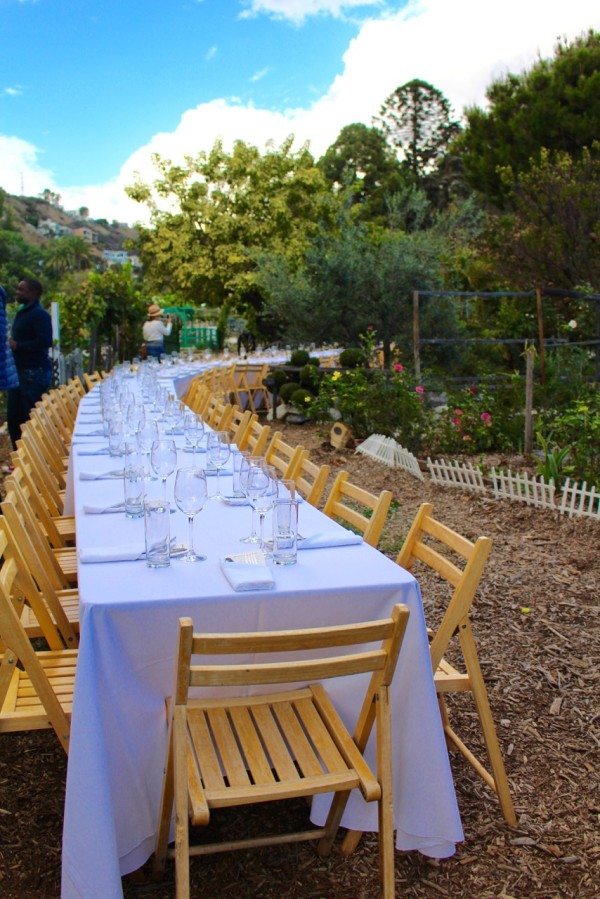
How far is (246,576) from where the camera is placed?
238cm

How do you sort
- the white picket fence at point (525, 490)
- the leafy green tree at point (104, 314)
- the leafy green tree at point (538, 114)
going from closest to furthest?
the white picket fence at point (525, 490)
the leafy green tree at point (104, 314)
the leafy green tree at point (538, 114)

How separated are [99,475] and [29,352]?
4.47 meters

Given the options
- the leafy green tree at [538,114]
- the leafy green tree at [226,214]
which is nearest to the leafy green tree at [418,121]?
the leafy green tree at [226,214]

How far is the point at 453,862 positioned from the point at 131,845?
926 mm

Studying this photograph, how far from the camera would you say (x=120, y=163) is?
84.0 ft

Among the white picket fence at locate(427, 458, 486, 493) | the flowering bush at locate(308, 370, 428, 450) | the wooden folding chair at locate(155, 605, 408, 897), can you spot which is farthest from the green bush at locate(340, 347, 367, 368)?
the wooden folding chair at locate(155, 605, 408, 897)

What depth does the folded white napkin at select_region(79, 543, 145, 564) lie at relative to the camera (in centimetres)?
253

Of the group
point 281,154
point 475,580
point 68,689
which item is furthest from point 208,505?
point 281,154

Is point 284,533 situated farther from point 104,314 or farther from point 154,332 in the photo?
point 104,314

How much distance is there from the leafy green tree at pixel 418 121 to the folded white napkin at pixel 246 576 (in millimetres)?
47061

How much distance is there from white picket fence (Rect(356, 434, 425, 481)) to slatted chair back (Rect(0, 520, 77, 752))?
476 cm

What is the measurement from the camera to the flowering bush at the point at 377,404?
7.88m

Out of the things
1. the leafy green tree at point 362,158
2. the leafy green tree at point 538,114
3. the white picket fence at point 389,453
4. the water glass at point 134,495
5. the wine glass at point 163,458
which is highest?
the leafy green tree at point 362,158

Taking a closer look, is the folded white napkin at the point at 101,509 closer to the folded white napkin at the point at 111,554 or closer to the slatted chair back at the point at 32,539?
the slatted chair back at the point at 32,539
